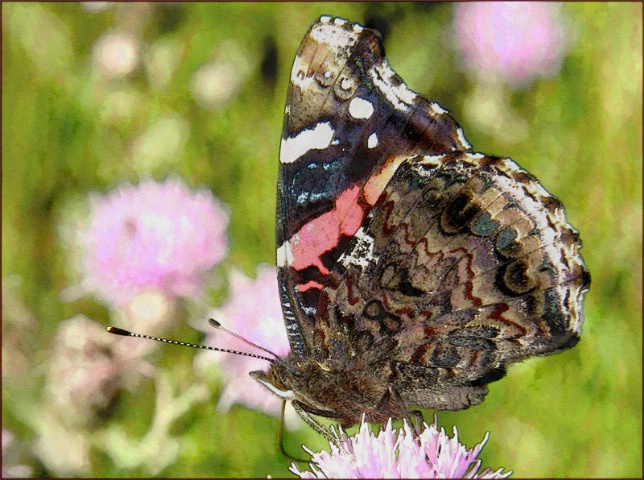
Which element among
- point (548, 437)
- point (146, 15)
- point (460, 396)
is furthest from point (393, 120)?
point (146, 15)

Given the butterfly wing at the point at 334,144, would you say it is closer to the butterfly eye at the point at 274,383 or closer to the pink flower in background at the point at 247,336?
the butterfly eye at the point at 274,383

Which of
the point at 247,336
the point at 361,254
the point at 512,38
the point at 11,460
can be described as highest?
the point at 512,38

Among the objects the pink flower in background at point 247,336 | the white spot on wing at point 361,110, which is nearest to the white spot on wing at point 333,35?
the white spot on wing at point 361,110

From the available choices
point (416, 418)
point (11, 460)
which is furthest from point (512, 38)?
point (11, 460)

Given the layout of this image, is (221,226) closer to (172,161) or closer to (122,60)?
(172,161)

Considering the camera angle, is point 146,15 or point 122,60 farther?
point 146,15

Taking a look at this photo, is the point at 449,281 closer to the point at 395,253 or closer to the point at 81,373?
the point at 395,253

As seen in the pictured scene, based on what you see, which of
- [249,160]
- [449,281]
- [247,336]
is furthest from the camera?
[249,160]

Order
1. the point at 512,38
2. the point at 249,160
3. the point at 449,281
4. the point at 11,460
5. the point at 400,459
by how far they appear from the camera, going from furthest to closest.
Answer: the point at 512,38
the point at 249,160
the point at 11,460
the point at 449,281
the point at 400,459
